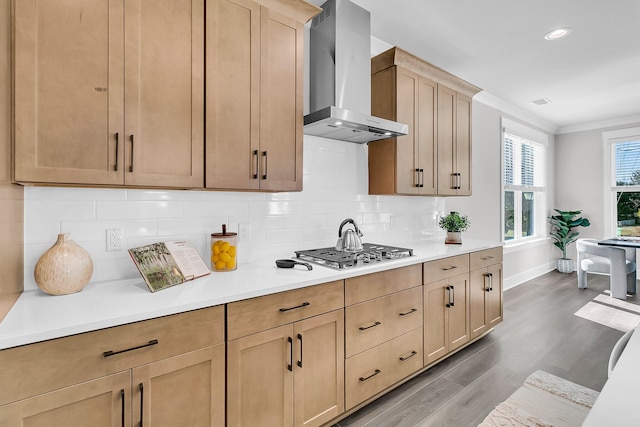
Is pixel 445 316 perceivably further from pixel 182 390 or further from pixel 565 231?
pixel 565 231

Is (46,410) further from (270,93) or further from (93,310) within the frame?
(270,93)

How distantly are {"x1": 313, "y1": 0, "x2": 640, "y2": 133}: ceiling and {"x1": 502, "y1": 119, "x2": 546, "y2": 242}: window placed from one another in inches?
33.5

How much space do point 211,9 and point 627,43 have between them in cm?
379

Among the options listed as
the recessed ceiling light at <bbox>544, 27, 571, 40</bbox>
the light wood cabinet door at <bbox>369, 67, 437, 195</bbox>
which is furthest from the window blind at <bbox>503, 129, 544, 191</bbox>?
the light wood cabinet door at <bbox>369, 67, 437, 195</bbox>

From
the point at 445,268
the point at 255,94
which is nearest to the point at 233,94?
the point at 255,94

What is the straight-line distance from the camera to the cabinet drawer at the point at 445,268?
2439mm

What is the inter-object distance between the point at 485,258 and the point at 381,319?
4.98ft

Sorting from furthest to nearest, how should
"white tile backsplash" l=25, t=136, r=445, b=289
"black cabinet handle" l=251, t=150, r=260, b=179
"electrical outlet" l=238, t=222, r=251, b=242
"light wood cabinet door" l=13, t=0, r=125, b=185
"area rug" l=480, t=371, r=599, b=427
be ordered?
"electrical outlet" l=238, t=222, r=251, b=242
"area rug" l=480, t=371, r=599, b=427
"black cabinet handle" l=251, t=150, r=260, b=179
"white tile backsplash" l=25, t=136, r=445, b=289
"light wood cabinet door" l=13, t=0, r=125, b=185

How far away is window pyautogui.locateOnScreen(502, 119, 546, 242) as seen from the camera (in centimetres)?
510

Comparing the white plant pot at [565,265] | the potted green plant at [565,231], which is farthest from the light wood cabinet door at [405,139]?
the white plant pot at [565,265]

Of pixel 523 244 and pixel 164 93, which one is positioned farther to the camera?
pixel 523 244

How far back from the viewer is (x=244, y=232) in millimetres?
2182

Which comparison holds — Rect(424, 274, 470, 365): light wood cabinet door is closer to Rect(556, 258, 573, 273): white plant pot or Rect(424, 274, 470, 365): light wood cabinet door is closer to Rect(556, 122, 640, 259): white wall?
Rect(556, 258, 573, 273): white plant pot

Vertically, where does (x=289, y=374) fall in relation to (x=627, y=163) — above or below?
below
